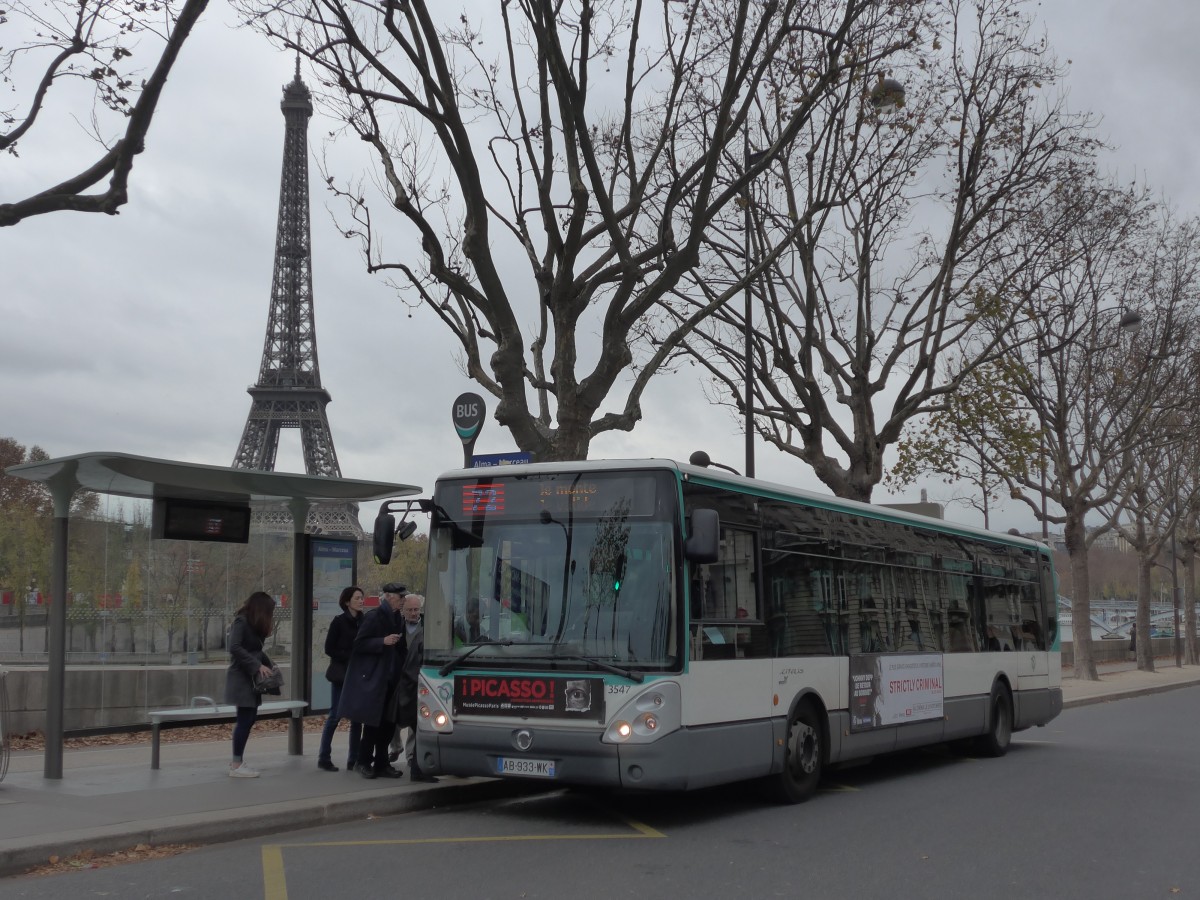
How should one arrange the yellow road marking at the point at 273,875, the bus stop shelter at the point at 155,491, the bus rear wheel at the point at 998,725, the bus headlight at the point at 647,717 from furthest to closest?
the bus rear wheel at the point at 998,725, the bus stop shelter at the point at 155,491, the bus headlight at the point at 647,717, the yellow road marking at the point at 273,875

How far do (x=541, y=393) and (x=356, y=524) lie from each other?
40.0m

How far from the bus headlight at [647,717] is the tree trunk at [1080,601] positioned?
2678 centimetres

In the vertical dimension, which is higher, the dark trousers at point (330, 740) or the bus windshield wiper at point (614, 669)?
the bus windshield wiper at point (614, 669)

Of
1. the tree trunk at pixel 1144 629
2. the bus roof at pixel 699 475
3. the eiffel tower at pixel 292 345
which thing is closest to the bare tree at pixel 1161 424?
the tree trunk at pixel 1144 629

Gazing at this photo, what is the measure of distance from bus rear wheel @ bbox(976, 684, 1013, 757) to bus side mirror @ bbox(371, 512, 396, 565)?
8.38m

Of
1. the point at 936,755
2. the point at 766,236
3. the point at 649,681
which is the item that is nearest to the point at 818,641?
the point at 649,681

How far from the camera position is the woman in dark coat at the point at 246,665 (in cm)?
1064

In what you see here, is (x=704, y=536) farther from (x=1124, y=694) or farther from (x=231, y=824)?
(x=1124, y=694)

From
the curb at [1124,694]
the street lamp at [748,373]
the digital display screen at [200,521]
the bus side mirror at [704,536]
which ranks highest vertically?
the street lamp at [748,373]

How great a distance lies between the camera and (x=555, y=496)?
9.84 metres

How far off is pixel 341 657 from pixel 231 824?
310 cm

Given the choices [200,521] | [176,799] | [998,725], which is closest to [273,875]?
[176,799]

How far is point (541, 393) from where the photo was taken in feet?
59.8

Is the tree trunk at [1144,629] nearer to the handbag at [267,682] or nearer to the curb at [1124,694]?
the curb at [1124,694]
